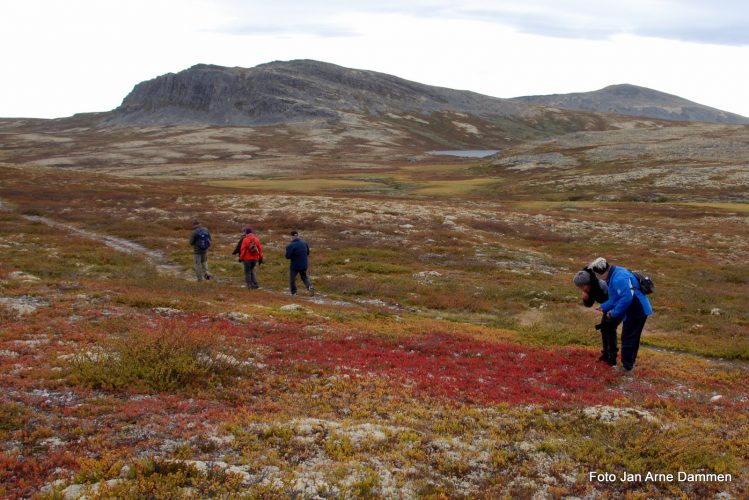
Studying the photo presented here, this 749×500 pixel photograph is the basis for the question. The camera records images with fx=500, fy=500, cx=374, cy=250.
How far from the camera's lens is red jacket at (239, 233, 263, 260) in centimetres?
2612

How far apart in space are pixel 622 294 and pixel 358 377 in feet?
23.9

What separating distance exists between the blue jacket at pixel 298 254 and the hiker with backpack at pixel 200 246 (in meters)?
5.03

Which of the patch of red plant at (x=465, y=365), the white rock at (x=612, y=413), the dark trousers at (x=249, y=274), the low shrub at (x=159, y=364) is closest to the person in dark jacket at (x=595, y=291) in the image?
the patch of red plant at (x=465, y=365)

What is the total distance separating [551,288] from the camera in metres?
28.4

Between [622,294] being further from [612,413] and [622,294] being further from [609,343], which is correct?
[612,413]

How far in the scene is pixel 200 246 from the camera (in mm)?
27391

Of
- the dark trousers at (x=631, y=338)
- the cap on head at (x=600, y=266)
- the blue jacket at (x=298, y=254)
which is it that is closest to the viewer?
the cap on head at (x=600, y=266)

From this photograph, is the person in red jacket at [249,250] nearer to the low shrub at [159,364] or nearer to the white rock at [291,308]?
the white rock at [291,308]

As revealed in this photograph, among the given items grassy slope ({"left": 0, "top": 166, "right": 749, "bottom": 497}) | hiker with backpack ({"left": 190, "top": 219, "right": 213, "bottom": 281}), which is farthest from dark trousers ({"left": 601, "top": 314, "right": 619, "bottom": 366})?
hiker with backpack ({"left": 190, "top": 219, "right": 213, "bottom": 281})

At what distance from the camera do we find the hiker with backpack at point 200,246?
89.5 feet

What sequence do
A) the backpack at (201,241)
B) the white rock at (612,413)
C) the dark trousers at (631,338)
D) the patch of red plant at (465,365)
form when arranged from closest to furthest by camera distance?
the white rock at (612,413) < the patch of red plant at (465,365) < the dark trousers at (631,338) < the backpack at (201,241)

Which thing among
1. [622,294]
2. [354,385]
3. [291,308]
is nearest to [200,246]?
[291,308]

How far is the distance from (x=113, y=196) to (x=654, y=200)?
251 ft

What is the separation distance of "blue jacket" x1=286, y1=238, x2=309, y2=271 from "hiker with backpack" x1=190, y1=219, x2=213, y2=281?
16.5 feet
